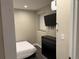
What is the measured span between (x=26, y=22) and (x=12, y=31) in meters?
4.92

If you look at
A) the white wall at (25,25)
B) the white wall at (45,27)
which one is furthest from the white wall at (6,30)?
the white wall at (25,25)

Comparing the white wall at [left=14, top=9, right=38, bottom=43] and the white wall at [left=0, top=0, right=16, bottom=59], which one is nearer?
the white wall at [left=0, top=0, right=16, bottom=59]

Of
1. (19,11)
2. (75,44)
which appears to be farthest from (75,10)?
(19,11)

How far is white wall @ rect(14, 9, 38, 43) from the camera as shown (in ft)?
16.8

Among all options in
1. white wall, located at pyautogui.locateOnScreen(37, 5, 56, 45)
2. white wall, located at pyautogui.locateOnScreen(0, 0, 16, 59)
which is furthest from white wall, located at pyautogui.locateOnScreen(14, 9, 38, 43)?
white wall, located at pyautogui.locateOnScreen(0, 0, 16, 59)

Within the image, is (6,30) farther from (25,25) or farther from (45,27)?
(25,25)

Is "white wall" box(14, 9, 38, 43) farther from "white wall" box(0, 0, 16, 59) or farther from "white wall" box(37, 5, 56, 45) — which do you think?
"white wall" box(0, 0, 16, 59)

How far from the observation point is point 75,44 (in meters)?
1.08

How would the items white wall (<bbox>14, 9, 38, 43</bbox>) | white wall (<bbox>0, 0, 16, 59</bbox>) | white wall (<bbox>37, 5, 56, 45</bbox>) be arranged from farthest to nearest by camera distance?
white wall (<bbox>14, 9, 38, 43</bbox>) → white wall (<bbox>37, 5, 56, 45</bbox>) → white wall (<bbox>0, 0, 16, 59</bbox>)

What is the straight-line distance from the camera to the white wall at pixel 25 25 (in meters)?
5.11

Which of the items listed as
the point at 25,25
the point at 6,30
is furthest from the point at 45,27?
the point at 6,30

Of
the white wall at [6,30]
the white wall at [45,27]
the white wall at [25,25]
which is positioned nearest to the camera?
the white wall at [6,30]

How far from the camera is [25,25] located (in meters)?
5.39

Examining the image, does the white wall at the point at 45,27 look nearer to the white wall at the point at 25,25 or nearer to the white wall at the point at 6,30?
the white wall at the point at 25,25
